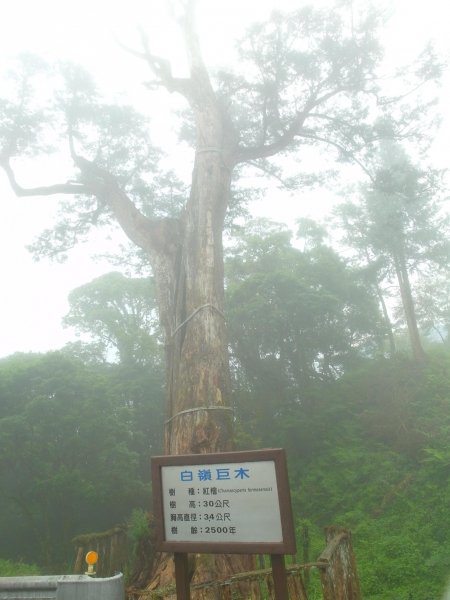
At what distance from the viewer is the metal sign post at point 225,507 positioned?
2.31 metres

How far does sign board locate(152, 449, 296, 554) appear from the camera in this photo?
232 centimetres

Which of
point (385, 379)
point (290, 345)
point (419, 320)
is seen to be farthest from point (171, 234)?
point (419, 320)

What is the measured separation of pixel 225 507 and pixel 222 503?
3 cm

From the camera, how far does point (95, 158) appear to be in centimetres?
1062

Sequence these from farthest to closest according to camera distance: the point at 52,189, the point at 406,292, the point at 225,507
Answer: the point at 406,292 < the point at 52,189 < the point at 225,507

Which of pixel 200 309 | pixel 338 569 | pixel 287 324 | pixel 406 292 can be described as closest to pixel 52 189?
pixel 200 309

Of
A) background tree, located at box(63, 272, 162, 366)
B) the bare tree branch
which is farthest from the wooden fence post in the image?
background tree, located at box(63, 272, 162, 366)

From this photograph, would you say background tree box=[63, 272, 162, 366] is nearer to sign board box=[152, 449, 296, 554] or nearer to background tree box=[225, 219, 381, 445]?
background tree box=[225, 219, 381, 445]

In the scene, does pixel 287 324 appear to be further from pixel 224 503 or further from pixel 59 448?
pixel 224 503

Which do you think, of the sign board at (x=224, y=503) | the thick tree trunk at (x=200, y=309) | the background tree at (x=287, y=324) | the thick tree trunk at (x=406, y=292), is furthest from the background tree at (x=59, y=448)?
the thick tree trunk at (x=406, y=292)

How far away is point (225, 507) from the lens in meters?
2.45

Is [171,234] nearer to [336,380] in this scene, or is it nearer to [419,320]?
[336,380]

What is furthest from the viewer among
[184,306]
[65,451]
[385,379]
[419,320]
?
[419,320]

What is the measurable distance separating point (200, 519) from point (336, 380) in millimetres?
13763
